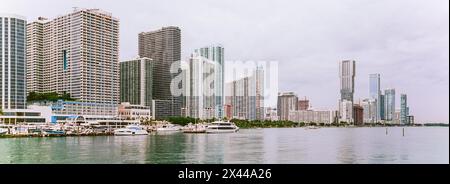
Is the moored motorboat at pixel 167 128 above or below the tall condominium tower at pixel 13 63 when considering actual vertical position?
below

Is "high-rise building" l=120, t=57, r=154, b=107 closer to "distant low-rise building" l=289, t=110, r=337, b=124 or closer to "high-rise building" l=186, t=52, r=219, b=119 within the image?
"high-rise building" l=186, t=52, r=219, b=119

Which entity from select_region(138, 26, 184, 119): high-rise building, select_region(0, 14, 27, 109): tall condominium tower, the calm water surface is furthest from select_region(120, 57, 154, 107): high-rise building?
the calm water surface

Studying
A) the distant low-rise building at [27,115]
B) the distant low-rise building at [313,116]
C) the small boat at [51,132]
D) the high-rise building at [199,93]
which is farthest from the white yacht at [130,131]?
the distant low-rise building at [313,116]

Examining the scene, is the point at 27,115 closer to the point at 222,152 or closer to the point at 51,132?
the point at 51,132

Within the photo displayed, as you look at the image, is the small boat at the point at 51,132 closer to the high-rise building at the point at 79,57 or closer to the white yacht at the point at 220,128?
the high-rise building at the point at 79,57

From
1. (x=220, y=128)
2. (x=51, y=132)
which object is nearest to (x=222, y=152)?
(x=51, y=132)
